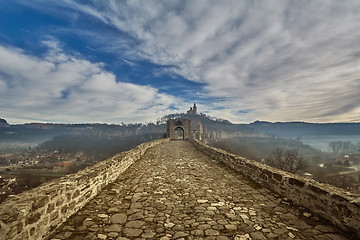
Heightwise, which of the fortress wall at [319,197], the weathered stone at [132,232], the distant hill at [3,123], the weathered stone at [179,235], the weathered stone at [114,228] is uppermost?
the distant hill at [3,123]

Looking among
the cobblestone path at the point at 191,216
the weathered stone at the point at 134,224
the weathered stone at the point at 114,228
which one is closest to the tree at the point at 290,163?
the cobblestone path at the point at 191,216

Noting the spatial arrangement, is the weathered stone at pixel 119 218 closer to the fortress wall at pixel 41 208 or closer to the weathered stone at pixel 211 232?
the fortress wall at pixel 41 208

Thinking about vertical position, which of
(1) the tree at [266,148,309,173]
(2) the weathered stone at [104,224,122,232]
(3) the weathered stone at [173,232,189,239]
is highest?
(3) the weathered stone at [173,232,189,239]

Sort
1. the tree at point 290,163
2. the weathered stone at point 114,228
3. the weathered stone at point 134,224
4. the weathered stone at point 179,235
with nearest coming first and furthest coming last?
the weathered stone at point 179,235 → the weathered stone at point 114,228 → the weathered stone at point 134,224 → the tree at point 290,163

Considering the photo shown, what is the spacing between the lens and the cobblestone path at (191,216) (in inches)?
104

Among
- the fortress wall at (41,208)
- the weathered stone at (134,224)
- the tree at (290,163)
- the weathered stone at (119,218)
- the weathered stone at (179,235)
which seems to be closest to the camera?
the fortress wall at (41,208)

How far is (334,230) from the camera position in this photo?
2715mm

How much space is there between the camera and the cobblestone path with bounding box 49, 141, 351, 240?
264 cm

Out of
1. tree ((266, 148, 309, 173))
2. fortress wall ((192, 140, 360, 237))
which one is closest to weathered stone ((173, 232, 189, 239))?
fortress wall ((192, 140, 360, 237))

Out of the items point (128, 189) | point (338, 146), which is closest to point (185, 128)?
point (128, 189)

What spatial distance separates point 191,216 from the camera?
10.6ft

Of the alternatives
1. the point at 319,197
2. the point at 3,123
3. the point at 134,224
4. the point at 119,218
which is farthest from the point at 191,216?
the point at 3,123

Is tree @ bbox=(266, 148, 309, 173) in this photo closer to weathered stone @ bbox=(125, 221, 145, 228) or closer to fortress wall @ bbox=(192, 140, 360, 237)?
fortress wall @ bbox=(192, 140, 360, 237)

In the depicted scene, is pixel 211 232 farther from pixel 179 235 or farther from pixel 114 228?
pixel 114 228
